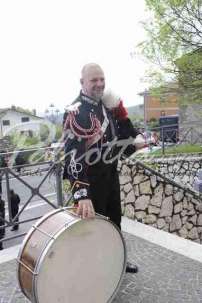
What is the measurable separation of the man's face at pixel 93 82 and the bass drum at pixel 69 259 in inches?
34.8

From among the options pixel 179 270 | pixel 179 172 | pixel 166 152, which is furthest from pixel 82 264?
pixel 166 152

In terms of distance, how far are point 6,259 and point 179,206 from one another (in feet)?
12.7

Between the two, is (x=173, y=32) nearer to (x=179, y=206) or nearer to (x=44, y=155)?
(x=179, y=206)

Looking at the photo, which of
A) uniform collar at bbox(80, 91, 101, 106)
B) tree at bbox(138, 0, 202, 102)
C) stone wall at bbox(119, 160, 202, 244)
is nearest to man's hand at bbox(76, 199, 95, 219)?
uniform collar at bbox(80, 91, 101, 106)

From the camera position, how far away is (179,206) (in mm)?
6855

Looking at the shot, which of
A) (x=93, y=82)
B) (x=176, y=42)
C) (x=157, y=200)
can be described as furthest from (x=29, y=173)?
(x=176, y=42)

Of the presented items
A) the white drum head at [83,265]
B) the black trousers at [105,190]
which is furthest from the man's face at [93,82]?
the white drum head at [83,265]

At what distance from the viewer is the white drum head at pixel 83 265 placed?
2.17 meters

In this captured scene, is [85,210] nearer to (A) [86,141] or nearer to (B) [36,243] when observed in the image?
(B) [36,243]

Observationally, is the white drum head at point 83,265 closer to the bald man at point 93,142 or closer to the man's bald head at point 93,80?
the bald man at point 93,142

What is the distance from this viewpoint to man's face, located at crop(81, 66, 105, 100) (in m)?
2.66

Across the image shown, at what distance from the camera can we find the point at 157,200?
663cm

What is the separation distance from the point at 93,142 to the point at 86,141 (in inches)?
2.9

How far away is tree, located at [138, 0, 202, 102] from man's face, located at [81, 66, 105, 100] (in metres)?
8.76
